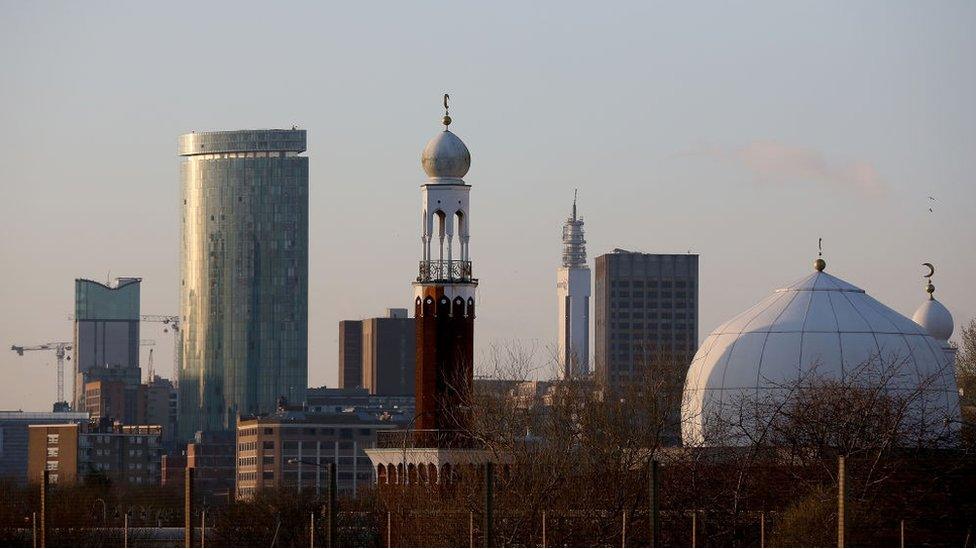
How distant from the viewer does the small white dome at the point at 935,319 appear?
3725 inches

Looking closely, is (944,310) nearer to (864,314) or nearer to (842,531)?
(864,314)

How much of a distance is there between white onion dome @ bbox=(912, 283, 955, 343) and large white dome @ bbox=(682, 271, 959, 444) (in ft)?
57.1

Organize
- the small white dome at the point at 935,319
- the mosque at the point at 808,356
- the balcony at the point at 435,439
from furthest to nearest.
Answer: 1. the small white dome at the point at 935,319
2. the balcony at the point at 435,439
3. the mosque at the point at 808,356

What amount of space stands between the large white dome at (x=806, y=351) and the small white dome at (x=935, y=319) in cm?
1742

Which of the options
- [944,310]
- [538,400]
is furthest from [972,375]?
[538,400]

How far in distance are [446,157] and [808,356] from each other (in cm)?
1513

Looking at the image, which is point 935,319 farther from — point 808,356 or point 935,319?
point 808,356

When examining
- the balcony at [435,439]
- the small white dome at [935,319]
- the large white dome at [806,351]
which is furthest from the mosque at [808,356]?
the small white dome at [935,319]

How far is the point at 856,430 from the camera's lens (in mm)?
67875

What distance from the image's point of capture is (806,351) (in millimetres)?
74062

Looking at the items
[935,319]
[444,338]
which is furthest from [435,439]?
[935,319]

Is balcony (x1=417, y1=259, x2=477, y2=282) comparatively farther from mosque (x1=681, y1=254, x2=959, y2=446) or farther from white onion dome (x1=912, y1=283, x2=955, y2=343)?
white onion dome (x1=912, y1=283, x2=955, y2=343)

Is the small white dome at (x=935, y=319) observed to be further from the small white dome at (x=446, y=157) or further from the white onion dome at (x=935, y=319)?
the small white dome at (x=446, y=157)

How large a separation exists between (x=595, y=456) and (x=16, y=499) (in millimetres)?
40335
